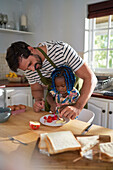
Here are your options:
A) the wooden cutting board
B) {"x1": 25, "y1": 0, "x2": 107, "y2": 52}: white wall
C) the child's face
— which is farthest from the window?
the wooden cutting board

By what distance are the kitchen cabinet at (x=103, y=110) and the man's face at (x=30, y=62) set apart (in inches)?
41.2

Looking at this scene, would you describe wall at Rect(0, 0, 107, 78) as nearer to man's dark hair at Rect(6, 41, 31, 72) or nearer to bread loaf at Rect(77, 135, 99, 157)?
man's dark hair at Rect(6, 41, 31, 72)

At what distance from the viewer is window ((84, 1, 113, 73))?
2407mm

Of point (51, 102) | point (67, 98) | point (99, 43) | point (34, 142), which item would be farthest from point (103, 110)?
point (34, 142)

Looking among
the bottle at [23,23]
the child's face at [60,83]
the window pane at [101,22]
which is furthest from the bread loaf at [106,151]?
the bottle at [23,23]

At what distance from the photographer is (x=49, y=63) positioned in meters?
1.27

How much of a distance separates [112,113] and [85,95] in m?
0.84

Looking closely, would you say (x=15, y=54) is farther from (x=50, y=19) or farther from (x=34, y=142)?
(x=50, y=19)

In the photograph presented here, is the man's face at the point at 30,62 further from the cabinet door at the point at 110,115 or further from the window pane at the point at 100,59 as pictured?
the window pane at the point at 100,59

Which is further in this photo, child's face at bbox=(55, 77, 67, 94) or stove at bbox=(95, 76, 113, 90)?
stove at bbox=(95, 76, 113, 90)

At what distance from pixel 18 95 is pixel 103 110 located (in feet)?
4.24

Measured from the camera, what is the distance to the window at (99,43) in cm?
241

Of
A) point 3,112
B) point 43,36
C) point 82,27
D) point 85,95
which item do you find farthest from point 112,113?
point 43,36

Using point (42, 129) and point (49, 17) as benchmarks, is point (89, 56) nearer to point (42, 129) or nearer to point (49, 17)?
point (49, 17)
